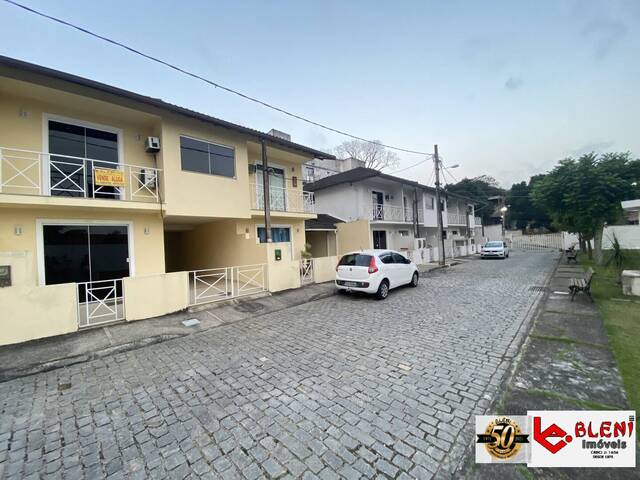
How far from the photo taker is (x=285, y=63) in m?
10.2

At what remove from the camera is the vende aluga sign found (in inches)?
95.4

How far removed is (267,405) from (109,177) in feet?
26.4

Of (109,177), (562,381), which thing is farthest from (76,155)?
(562,381)

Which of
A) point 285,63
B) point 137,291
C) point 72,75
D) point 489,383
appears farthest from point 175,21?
point 489,383

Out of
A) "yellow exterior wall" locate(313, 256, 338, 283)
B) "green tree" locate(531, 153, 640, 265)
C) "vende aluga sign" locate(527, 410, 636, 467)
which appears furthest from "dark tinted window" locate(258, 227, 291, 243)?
"green tree" locate(531, 153, 640, 265)

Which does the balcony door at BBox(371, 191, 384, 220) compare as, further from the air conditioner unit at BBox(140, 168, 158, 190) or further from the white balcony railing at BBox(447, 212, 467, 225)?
the air conditioner unit at BBox(140, 168, 158, 190)

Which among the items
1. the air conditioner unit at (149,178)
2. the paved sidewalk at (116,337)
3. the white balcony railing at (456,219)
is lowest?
the paved sidewalk at (116,337)

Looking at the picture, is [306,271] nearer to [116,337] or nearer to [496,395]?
[116,337]

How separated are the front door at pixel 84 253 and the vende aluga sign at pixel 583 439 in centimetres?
1059

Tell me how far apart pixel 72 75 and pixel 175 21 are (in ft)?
10.1

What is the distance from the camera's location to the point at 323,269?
12.1 m

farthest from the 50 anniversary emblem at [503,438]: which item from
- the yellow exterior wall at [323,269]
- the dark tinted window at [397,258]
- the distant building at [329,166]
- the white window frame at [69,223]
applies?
the distant building at [329,166]

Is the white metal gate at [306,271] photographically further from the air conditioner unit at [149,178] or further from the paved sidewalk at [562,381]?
the paved sidewalk at [562,381]

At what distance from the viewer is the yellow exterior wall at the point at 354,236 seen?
15.5 meters
